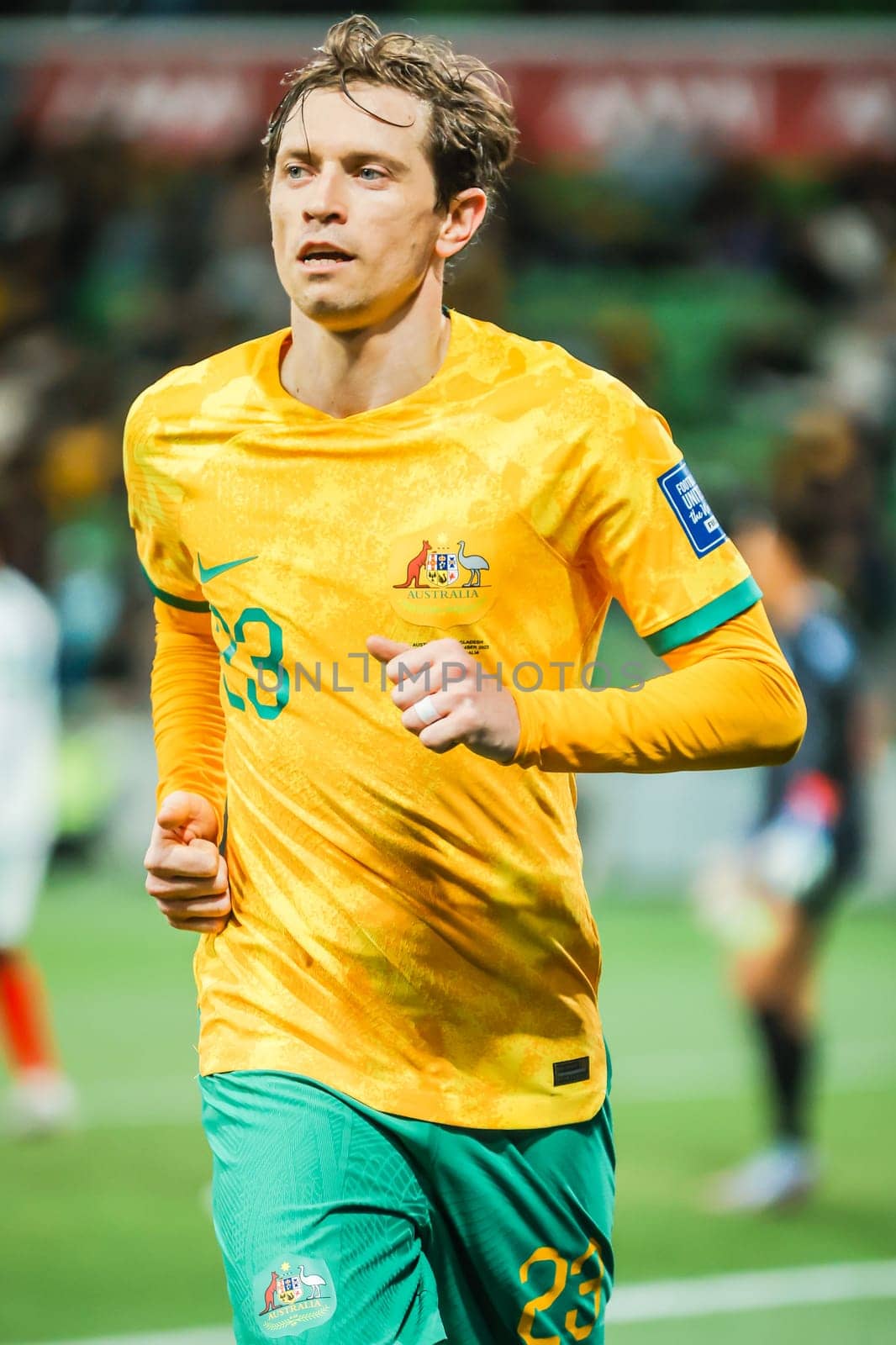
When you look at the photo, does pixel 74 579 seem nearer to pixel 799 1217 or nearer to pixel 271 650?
pixel 799 1217

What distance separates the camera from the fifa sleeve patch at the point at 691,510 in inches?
113

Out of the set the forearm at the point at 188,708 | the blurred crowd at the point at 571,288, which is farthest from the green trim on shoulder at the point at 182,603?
the blurred crowd at the point at 571,288

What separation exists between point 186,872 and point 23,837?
492 cm

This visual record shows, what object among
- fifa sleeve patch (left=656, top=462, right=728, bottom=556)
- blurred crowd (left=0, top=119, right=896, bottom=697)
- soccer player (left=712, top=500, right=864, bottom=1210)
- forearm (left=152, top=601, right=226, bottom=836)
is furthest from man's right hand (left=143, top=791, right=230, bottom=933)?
blurred crowd (left=0, top=119, right=896, bottom=697)

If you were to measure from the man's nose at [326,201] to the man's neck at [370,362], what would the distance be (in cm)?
17

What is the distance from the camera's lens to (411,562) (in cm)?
289

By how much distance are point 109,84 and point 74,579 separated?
3772mm

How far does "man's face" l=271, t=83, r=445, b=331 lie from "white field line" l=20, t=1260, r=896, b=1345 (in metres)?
3.19

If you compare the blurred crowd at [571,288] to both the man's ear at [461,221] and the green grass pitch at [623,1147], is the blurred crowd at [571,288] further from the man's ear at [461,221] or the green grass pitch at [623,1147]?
the man's ear at [461,221]

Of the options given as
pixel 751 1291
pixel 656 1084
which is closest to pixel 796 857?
pixel 751 1291

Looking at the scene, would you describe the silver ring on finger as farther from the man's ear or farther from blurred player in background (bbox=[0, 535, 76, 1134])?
blurred player in background (bbox=[0, 535, 76, 1134])

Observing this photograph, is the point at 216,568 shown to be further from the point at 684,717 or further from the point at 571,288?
the point at 571,288

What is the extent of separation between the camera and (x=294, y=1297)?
108 inches

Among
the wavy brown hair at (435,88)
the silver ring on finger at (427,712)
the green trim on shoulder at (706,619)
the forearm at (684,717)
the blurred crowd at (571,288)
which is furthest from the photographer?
the blurred crowd at (571,288)
